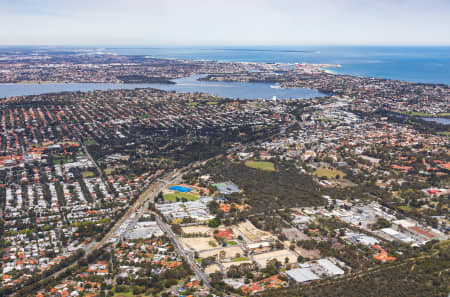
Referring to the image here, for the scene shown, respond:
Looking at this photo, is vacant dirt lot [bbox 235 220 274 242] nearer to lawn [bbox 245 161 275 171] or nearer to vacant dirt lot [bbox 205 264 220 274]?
vacant dirt lot [bbox 205 264 220 274]

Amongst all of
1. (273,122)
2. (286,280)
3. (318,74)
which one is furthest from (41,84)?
(286,280)

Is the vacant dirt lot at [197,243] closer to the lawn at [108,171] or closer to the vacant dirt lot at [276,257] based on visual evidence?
the vacant dirt lot at [276,257]

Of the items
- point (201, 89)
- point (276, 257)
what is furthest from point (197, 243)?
point (201, 89)

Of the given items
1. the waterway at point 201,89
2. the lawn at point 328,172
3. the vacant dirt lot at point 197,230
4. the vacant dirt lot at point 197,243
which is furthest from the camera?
the waterway at point 201,89

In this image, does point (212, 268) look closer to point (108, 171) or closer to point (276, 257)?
point (276, 257)

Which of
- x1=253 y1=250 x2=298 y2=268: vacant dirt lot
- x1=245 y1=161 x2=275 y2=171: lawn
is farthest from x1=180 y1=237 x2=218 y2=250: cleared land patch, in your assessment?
x1=245 y1=161 x2=275 y2=171: lawn

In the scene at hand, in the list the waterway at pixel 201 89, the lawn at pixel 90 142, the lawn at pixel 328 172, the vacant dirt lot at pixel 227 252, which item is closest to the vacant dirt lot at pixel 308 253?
the vacant dirt lot at pixel 227 252
